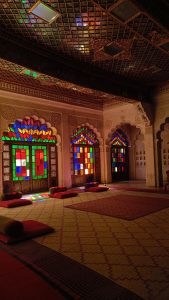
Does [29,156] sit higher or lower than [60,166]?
higher

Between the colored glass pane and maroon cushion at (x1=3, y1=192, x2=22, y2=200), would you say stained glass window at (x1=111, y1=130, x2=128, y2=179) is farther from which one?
maroon cushion at (x1=3, y1=192, x2=22, y2=200)

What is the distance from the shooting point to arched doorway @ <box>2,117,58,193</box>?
7.82 meters

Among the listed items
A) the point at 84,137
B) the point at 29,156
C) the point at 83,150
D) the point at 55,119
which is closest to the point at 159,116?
the point at 84,137

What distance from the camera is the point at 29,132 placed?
8.45 meters

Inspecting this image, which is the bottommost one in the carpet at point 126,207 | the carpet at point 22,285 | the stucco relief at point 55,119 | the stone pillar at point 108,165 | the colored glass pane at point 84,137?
the carpet at point 22,285

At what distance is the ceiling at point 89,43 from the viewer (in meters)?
3.64

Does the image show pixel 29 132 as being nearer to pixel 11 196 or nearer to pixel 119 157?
pixel 11 196

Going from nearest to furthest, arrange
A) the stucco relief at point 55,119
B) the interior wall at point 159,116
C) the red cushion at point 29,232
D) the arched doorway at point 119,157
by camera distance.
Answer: the red cushion at point 29,232, the interior wall at point 159,116, the stucco relief at point 55,119, the arched doorway at point 119,157

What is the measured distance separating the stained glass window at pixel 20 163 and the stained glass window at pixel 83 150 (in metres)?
2.20

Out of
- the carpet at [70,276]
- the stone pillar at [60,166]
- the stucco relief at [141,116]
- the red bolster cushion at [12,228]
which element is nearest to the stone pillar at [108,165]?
the stucco relief at [141,116]

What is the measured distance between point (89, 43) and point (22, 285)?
4.35m

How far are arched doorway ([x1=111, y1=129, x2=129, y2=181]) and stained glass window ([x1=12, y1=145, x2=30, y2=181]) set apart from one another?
4544 millimetres

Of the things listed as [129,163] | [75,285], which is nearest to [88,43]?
[75,285]

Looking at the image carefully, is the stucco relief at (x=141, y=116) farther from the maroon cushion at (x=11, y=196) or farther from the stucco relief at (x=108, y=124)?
the maroon cushion at (x=11, y=196)
